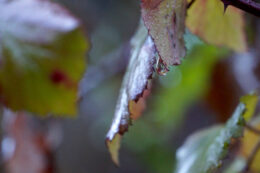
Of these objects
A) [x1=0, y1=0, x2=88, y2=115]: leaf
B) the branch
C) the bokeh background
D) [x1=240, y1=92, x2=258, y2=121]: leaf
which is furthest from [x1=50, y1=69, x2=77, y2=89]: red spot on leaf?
the branch

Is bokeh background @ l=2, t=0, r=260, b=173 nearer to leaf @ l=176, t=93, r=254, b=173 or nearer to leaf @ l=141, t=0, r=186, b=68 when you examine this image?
leaf @ l=176, t=93, r=254, b=173

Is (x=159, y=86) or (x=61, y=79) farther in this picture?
(x=159, y=86)

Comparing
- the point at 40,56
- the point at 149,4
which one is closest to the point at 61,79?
the point at 40,56

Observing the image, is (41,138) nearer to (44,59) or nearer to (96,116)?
(44,59)

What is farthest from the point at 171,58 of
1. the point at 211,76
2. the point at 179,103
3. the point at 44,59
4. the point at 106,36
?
the point at 106,36

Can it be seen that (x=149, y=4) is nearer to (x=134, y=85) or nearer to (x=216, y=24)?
(x=134, y=85)

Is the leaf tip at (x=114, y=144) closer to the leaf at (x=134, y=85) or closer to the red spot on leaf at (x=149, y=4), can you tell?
the leaf at (x=134, y=85)
